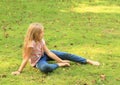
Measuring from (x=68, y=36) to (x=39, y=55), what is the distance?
10.3 feet

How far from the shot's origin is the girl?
786cm

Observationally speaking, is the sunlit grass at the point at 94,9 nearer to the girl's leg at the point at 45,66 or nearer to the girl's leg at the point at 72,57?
the girl's leg at the point at 72,57

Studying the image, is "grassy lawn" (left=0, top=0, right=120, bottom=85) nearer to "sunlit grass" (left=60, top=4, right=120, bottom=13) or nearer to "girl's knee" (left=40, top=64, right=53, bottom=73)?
"sunlit grass" (left=60, top=4, right=120, bottom=13)

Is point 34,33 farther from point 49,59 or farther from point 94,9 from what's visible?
point 94,9

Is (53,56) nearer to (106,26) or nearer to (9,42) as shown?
(9,42)

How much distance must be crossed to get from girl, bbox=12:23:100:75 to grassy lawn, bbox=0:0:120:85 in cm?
13

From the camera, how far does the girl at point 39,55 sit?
7855 millimetres

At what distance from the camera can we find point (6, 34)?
448 inches

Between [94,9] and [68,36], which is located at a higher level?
[68,36]

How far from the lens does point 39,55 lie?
810 cm

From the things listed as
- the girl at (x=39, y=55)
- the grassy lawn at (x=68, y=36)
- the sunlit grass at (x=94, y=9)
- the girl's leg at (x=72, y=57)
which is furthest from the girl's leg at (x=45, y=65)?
the sunlit grass at (x=94, y=9)

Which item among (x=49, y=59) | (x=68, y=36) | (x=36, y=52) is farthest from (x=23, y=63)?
(x=68, y=36)

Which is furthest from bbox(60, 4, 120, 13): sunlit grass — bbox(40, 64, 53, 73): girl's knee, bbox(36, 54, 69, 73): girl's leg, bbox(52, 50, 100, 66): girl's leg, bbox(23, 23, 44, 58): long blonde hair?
bbox(40, 64, 53, 73): girl's knee

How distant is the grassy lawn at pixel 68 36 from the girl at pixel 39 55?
5.2 inches
